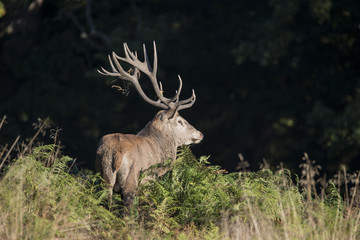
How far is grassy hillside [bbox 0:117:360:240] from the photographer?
5672mm

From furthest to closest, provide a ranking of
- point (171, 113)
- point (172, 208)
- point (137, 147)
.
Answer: point (171, 113) → point (137, 147) → point (172, 208)

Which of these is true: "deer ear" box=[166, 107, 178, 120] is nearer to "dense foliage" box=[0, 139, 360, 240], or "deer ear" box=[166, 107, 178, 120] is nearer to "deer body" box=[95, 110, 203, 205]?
"deer body" box=[95, 110, 203, 205]

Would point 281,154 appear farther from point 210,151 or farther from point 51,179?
point 51,179

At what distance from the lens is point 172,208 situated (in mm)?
6566

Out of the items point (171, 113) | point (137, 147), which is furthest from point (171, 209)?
point (171, 113)

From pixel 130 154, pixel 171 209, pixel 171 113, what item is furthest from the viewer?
pixel 171 113

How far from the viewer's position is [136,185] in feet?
23.6

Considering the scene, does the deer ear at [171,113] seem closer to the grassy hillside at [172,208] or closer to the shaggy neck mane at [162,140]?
the shaggy neck mane at [162,140]

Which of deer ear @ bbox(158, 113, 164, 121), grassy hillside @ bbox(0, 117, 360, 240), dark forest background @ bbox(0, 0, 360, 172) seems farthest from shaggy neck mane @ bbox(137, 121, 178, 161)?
dark forest background @ bbox(0, 0, 360, 172)

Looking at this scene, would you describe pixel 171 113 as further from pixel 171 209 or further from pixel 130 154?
pixel 171 209

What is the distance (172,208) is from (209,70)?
14.4 meters

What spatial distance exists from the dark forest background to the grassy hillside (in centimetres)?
818

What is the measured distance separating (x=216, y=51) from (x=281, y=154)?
4.11m

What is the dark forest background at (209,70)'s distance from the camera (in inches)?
646
